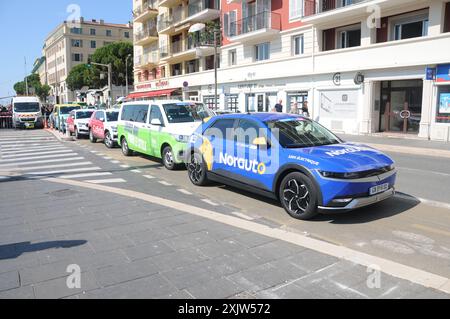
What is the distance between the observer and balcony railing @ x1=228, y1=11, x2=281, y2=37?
90.7 feet

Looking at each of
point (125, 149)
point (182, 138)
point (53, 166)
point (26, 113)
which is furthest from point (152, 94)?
point (182, 138)

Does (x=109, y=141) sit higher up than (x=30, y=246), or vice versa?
(x=109, y=141)

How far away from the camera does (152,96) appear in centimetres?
4512

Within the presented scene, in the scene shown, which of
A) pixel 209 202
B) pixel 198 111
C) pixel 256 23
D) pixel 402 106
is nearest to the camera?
pixel 209 202

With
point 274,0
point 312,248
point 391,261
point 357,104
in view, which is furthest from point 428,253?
point 274,0

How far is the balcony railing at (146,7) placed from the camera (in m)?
48.6

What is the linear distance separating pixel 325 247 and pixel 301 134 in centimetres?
246

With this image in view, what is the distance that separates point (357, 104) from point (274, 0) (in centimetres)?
1060

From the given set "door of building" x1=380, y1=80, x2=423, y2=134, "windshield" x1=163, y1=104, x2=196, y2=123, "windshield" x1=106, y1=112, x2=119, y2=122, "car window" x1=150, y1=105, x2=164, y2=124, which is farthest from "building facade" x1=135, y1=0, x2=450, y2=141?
"car window" x1=150, y1=105, x2=164, y2=124

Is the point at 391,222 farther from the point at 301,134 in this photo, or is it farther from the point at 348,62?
the point at 348,62

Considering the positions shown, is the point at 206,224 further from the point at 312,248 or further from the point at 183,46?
the point at 183,46

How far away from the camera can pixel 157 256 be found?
448cm

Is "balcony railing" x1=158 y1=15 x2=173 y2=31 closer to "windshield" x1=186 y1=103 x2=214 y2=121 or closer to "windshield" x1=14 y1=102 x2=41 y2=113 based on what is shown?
"windshield" x1=14 y1=102 x2=41 y2=113

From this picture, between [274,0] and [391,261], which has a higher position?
[274,0]
